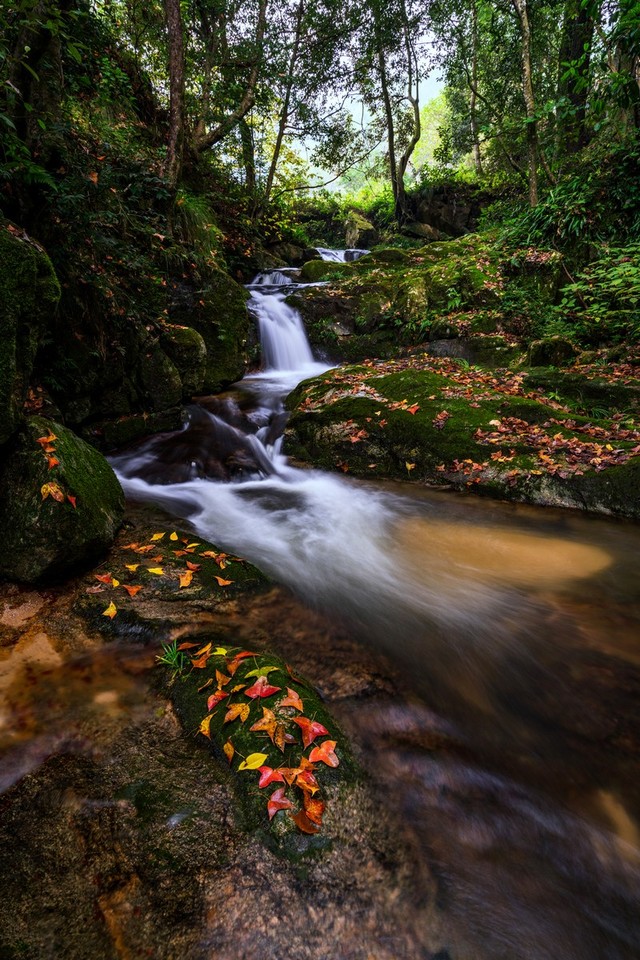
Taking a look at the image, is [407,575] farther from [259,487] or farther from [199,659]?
[259,487]

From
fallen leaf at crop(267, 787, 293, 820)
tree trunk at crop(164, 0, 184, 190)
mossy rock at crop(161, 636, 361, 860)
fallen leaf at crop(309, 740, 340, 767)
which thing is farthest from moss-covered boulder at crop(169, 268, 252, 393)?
fallen leaf at crop(267, 787, 293, 820)

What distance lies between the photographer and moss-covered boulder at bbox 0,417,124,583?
2.89m

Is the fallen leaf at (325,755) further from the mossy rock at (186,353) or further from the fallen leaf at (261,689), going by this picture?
the mossy rock at (186,353)

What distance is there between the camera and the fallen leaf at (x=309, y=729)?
1.80 metres

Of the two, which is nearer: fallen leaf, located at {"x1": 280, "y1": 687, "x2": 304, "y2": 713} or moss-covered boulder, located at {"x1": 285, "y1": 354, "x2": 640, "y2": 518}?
fallen leaf, located at {"x1": 280, "y1": 687, "x2": 304, "y2": 713}

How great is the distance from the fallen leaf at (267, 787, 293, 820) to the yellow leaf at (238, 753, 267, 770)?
123mm

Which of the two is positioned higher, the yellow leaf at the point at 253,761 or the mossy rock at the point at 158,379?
the mossy rock at the point at 158,379

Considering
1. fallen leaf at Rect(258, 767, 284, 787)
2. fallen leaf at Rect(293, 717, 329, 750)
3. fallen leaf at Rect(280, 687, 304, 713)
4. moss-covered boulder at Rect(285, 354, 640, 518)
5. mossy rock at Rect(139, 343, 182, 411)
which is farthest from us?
mossy rock at Rect(139, 343, 182, 411)

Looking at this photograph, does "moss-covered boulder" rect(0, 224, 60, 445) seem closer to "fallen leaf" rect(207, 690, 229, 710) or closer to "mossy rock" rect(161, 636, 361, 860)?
"mossy rock" rect(161, 636, 361, 860)

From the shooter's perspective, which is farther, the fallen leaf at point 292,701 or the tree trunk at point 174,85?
the tree trunk at point 174,85

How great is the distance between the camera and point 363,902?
4.57 feet

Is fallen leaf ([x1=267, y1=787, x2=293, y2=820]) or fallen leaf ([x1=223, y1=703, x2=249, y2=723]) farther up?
fallen leaf ([x1=223, y1=703, x2=249, y2=723])

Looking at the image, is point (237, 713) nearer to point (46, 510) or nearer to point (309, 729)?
point (309, 729)

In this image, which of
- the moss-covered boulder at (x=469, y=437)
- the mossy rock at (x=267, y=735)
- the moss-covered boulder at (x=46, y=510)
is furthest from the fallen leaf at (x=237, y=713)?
the moss-covered boulder at (x=469, y=437)
